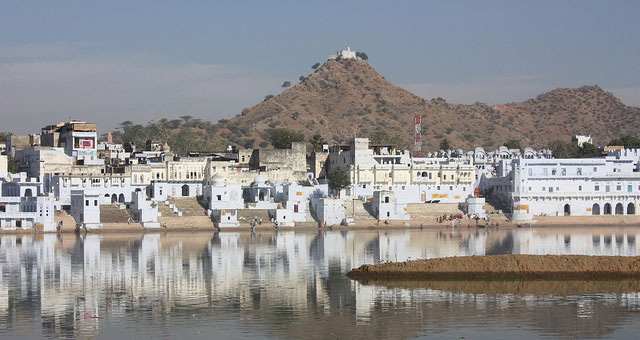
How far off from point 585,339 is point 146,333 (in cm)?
1026

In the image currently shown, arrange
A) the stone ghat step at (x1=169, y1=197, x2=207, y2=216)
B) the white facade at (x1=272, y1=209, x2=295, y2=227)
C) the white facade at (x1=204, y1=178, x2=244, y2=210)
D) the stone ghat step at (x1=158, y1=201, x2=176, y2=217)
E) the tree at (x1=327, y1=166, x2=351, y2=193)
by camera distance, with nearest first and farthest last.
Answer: the stone ghat step at (x1=158, y1=201, x2=176, y2=217) → the stone ghat step at (x1=169, y1=197, x2=207, y2=216) → the white facade at (x1=272, y1=209, x2=295, y2=227) → the white facade at (x1=204, y1=178, x2=244, y2=210) → the tree at (x1=327, y1=166, x2=351, y2=193)

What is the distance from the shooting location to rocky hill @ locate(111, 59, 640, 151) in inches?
4759

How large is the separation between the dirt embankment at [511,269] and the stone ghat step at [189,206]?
103 feet

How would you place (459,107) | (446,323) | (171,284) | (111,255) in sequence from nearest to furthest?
(446,323) < (171,284) < (111,255) < (459,107)

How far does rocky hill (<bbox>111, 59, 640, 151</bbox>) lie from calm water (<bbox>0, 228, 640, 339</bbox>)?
64983 mm

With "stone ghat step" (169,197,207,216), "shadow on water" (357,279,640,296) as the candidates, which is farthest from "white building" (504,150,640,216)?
"shadow on water" (357,279,640,296)

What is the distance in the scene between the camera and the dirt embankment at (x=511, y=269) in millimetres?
30984

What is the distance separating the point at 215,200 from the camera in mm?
62250

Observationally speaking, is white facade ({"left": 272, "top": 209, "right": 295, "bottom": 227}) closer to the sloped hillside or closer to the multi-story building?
the multi-story building

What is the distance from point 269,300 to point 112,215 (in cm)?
3313

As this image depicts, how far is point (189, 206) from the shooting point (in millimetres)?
62719

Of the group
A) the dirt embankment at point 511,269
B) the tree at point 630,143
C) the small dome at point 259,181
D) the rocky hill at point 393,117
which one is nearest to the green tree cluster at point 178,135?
the rocky hill at point 393,117

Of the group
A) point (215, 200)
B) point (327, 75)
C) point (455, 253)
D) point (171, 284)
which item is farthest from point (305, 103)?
point (171, 284)

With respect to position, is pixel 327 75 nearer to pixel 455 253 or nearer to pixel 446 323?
pixel 455 253
